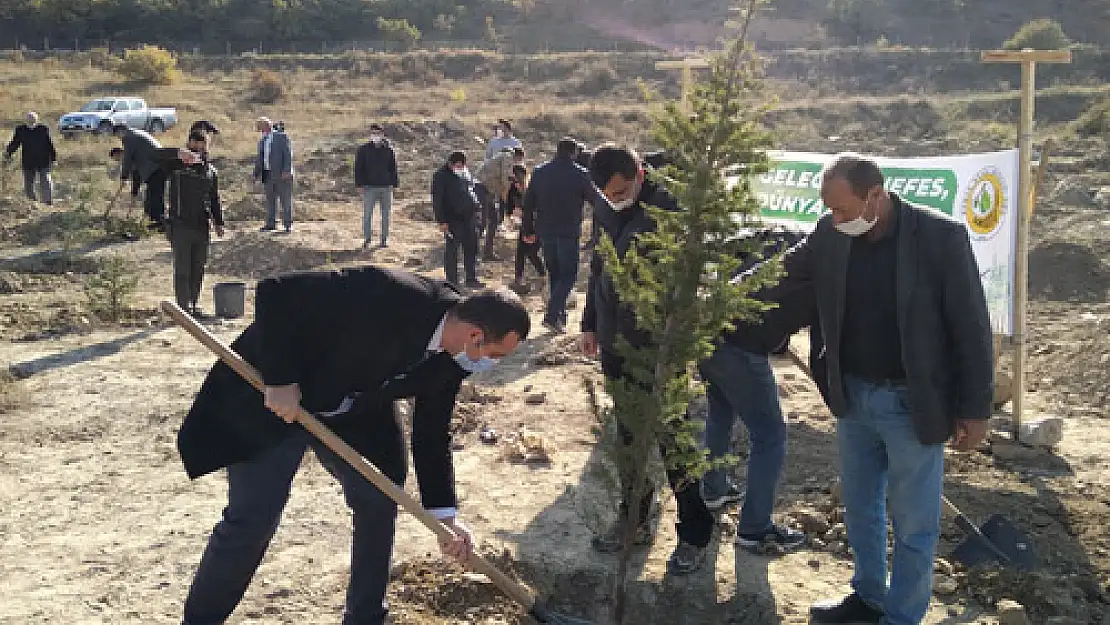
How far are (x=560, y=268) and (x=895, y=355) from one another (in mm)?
5425

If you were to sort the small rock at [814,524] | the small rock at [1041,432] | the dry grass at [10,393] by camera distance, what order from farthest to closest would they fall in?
the dry grass at [10,393]
the small rock at [1041,432]
the small rock at [814,524]

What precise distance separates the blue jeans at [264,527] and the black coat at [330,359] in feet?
0.28

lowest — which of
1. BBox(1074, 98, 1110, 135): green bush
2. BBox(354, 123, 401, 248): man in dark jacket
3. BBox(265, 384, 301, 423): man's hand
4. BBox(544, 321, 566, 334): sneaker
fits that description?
BBox(544, 321, 566, 334): sneaker

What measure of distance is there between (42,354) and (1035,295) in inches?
363

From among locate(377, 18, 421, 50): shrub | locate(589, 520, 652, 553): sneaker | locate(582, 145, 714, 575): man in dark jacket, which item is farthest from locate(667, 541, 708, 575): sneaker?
locate(377, 18, 421, 50): shrub

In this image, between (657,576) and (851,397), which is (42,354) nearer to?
(657,576)

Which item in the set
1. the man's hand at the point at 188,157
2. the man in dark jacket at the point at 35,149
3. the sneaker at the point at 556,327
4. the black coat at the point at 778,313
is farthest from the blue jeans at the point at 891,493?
the man in dark jacket at the point at 35,149

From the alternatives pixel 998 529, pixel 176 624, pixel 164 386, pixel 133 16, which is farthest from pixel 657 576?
pixel 133 16

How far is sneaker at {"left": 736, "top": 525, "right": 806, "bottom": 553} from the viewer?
174 inches

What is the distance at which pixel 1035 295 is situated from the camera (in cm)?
927

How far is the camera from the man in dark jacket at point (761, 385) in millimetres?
3953

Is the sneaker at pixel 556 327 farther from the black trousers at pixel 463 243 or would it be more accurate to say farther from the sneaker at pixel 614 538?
the sneaker at pixel 614 538

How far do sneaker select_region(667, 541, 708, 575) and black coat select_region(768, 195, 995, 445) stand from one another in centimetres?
129

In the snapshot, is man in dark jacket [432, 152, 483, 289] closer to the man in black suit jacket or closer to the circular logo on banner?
the circular logo on banner
